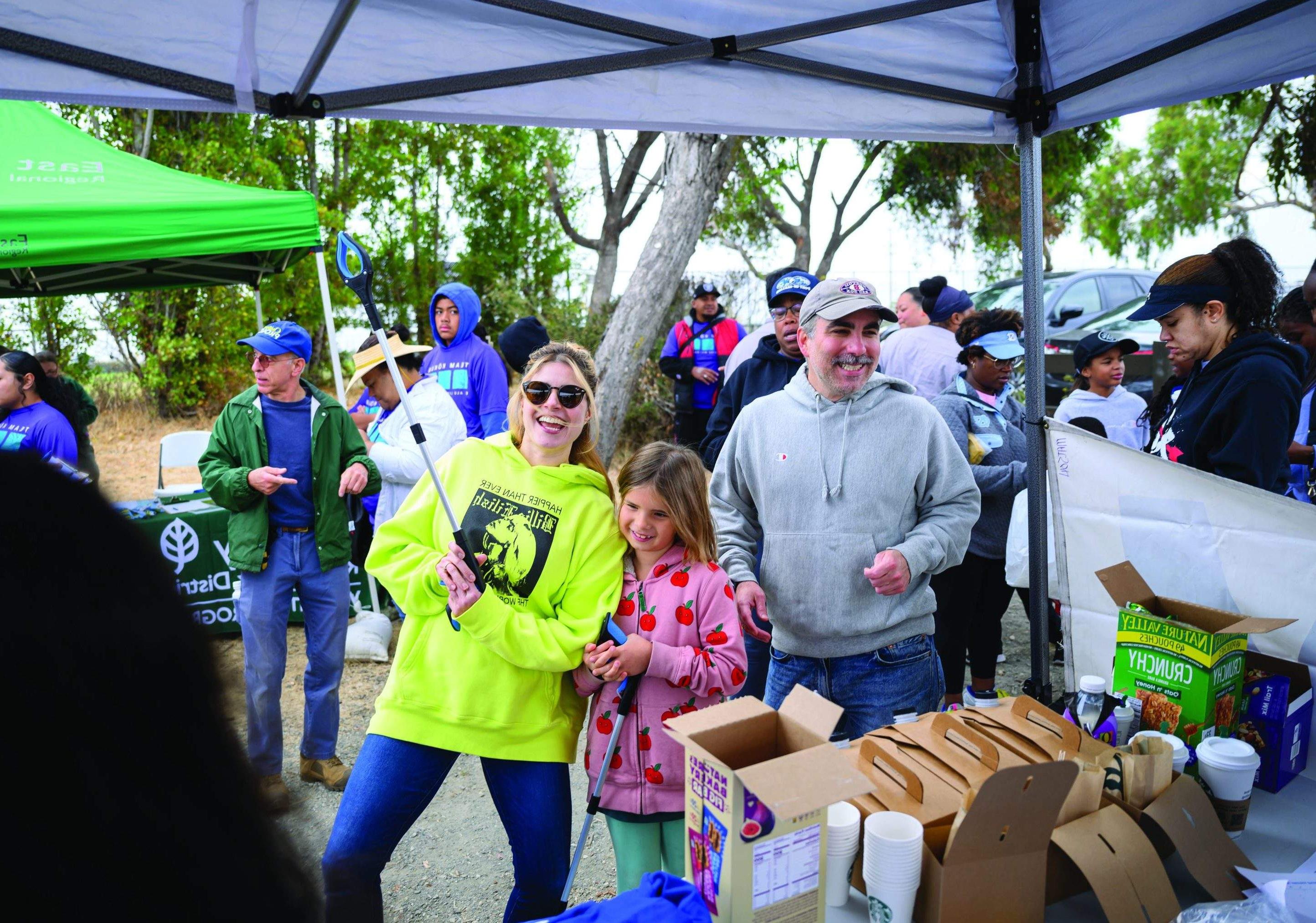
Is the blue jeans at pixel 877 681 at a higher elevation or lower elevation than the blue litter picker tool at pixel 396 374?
lower

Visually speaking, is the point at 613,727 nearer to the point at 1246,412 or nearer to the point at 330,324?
the point at 1246,412

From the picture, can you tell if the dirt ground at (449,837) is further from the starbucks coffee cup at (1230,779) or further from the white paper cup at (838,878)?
the starbucks coffee cup at (1230,779)

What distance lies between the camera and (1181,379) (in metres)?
2.73

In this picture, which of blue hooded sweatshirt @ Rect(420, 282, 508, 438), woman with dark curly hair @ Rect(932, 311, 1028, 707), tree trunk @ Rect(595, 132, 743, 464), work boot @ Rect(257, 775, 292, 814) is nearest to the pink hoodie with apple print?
work boot @ Rect(257, 775, 292, 814)

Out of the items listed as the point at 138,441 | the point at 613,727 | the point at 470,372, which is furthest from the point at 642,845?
the point at 138,441

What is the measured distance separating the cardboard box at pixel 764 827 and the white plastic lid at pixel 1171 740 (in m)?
0.77

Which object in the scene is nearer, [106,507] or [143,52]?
[106,507]

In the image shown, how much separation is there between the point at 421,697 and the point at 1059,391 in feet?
27.8

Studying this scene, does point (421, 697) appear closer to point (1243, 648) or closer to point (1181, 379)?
point (1243, 648)

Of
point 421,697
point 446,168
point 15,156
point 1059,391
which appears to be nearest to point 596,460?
point 421,697

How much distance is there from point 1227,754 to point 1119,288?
10767 millimetres

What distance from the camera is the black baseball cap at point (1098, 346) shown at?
16.1 ft

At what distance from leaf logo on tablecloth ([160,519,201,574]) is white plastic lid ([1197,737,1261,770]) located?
17.8ft

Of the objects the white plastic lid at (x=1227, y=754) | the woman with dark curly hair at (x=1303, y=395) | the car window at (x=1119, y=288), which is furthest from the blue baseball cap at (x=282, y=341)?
the car window at (x=1119, y=288)
